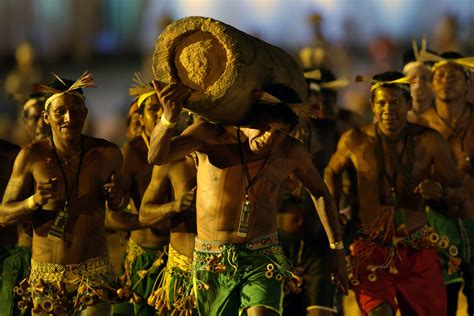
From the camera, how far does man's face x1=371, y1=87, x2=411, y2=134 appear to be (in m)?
9.74

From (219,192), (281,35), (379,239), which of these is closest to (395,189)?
(379,239)

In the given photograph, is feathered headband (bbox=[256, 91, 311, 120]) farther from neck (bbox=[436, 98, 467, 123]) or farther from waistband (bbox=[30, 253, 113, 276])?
neck (bbox=[436, 98, 467, 123])

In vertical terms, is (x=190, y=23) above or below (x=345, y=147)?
above

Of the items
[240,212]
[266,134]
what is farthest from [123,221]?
[266,134]

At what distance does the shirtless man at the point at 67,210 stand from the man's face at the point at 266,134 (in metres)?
1.10

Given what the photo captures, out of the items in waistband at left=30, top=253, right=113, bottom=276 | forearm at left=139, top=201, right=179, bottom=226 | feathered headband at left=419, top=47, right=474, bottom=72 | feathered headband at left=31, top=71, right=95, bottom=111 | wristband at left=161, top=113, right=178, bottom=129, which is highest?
feathered headband at left=419, top=47, right=474, bottom=72

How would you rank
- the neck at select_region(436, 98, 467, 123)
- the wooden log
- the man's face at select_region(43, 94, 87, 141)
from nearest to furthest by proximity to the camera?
1. the wooden log
2. the man's face at select_region(43, 94, 87, 141)
3. the neck at select_region(436, 98, 467, 123)

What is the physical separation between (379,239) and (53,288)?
7.81 ft

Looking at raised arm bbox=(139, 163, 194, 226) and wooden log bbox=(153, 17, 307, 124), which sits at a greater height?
wooden log bbox=(153, 17, 307, 124)

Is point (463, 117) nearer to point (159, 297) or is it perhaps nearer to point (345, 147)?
point (345, 147)

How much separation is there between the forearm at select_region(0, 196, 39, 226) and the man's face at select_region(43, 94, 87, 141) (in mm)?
513

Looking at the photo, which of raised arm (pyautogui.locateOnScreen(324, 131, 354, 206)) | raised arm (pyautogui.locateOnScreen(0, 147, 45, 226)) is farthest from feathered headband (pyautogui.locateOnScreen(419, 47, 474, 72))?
raised arm (pyautogui.locateOnScreen(0, 147, 45, 226))

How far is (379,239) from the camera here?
32.2 ft

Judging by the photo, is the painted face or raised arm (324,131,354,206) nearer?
raised arm (324,131,354,206)
